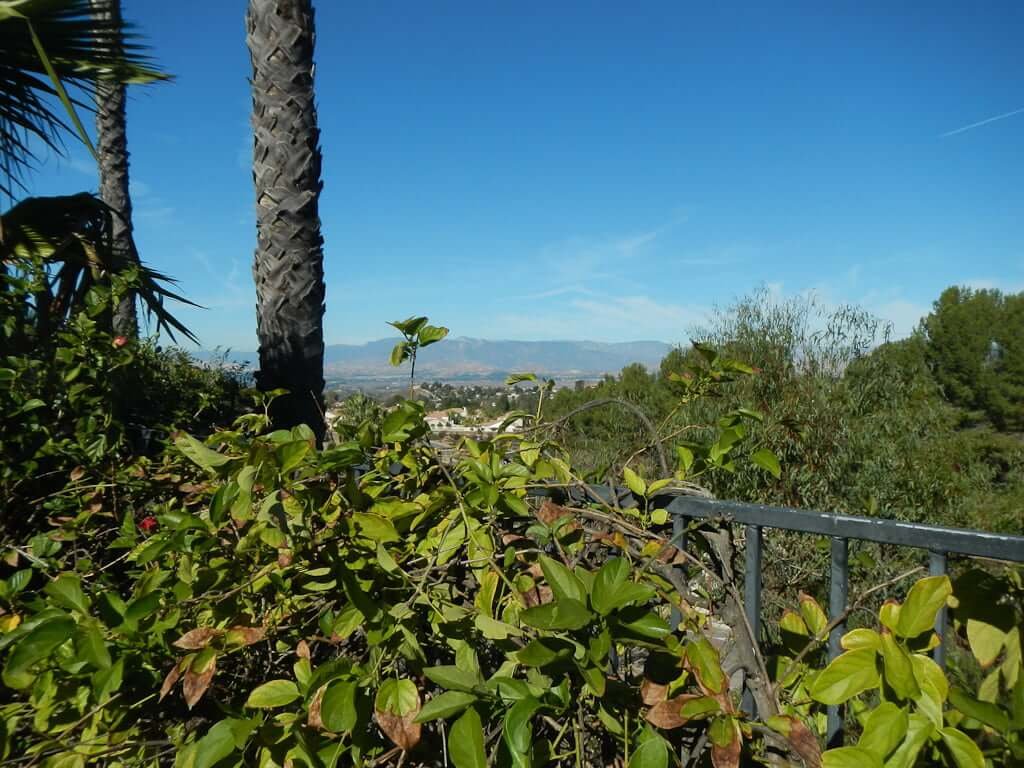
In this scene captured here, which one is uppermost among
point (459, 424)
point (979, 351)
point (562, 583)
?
point (979, 351)

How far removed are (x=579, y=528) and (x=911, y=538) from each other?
62cm

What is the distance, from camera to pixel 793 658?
133cm

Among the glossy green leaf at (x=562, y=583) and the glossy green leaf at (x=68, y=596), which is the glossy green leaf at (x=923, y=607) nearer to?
the glossy green leaf at (x=562, y=583)

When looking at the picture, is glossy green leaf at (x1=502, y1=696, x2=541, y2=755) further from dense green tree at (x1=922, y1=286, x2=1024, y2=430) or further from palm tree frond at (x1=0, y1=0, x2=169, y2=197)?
dense green tree at (x1=922, y1=286, x2=1024, y2=430)

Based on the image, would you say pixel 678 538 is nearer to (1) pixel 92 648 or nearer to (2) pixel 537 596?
(2) pixel 537 596

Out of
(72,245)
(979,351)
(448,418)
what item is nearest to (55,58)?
(72,245)

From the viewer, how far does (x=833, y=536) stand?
1.38 m

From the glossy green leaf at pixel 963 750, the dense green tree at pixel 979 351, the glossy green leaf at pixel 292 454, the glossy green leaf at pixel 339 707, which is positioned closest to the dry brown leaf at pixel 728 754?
the glossy green leaf at pixel 963 750

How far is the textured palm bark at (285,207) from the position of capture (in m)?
4.76

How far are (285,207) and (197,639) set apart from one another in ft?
13.1

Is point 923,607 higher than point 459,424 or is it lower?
lower

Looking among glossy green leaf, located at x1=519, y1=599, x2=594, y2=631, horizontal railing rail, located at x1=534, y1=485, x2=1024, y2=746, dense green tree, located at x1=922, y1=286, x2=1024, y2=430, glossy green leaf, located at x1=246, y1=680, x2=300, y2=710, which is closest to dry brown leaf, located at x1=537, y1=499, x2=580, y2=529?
horizontal railing rail, located at x1=534, y1=485, x2=1024, y2=746

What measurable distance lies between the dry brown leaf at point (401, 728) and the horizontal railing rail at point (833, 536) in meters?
0.62

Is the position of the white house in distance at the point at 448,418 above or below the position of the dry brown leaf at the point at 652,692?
above
